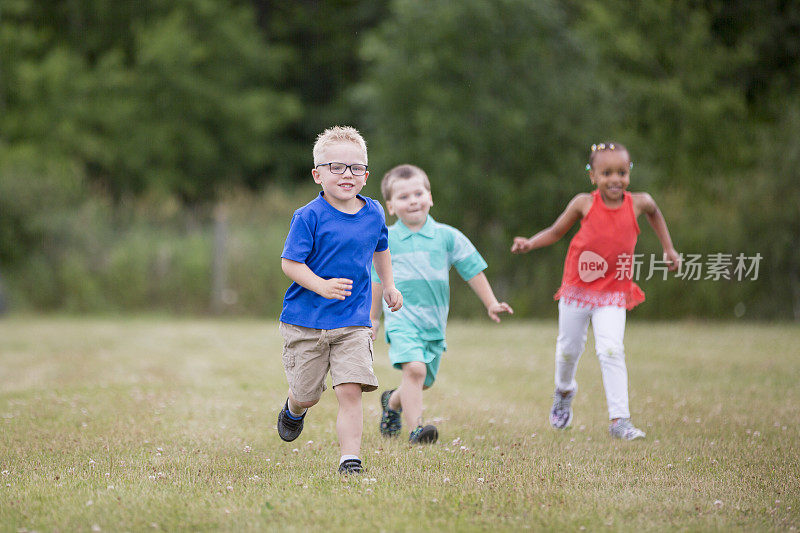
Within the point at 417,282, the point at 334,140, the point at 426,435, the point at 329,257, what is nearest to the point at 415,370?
the point at 426,435

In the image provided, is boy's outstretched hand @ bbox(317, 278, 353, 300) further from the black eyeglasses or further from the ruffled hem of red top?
the ruffled hem of red top

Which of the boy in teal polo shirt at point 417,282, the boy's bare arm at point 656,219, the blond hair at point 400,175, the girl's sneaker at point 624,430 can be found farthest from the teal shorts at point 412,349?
the boy's bare arm at point 656,219

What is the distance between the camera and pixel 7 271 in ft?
62.1

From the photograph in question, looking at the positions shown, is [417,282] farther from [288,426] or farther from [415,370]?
[288,426]

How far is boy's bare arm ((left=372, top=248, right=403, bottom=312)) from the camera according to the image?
5254mm

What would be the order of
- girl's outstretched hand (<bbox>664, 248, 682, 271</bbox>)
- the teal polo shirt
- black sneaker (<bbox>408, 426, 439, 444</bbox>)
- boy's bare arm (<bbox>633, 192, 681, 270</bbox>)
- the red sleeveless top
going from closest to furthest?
black sneaker (<bbox>408, 426, 439, 444</bbox>) → the teal polo shirt → the red sleeveless top → boy's bare arm (<bbox>633, 192, 681, 270</bbox>) → girl's outstretched hand (<bbox>664, 248, 682, 271</bbox>)

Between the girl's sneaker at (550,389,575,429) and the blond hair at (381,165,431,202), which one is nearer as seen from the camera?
the blond hair at (381,165,431,202)

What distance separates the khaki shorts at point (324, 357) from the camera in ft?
16.2

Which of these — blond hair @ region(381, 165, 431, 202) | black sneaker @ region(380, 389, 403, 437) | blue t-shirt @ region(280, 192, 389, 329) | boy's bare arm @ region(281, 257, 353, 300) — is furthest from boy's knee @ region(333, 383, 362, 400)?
blond hair @ region(381, 165, 431, 202)

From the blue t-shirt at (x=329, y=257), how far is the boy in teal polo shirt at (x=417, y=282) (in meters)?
1.04

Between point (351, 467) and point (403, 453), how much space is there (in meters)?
0.65

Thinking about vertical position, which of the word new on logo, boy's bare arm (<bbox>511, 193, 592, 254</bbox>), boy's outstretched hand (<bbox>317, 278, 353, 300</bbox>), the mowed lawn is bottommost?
the mowed lawn

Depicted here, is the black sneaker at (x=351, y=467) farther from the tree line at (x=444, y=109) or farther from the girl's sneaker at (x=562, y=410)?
the tree line at (x=444, y=109)

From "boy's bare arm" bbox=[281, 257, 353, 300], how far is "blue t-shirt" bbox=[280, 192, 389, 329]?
0.06 m
